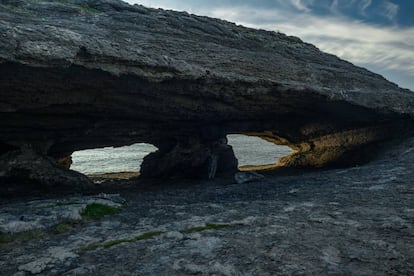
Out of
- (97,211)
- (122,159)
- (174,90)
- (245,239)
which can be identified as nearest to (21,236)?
(97,211)

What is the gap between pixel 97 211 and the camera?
13648mm

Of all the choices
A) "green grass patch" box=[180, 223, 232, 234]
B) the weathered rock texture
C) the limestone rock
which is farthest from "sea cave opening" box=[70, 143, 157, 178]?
"green grass patch" box=[180, 223, 232, 234]

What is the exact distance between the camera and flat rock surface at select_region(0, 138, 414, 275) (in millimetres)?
8477

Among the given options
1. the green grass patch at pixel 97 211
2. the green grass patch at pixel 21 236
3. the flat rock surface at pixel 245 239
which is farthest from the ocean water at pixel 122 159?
the green grass patch at pixel 21 236

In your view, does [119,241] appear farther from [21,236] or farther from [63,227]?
[21,236]

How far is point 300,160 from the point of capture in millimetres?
32188

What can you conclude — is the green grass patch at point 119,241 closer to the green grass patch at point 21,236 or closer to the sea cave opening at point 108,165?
the green grass patch at point 21,236

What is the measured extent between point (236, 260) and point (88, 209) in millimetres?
7203

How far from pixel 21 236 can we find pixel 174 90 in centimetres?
1171

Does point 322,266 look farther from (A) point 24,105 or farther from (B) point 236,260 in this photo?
(A) point 24,105

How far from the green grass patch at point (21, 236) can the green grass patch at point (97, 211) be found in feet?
6.46

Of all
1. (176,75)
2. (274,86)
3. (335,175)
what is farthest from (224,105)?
(335,175)

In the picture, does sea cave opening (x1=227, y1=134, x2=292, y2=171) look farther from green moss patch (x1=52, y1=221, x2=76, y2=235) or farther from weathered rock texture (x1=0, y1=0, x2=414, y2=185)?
green moss patch (x1=52, y1=221, x2=76, y2=235)

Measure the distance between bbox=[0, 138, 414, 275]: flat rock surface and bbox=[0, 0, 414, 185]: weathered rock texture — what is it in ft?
21.5
